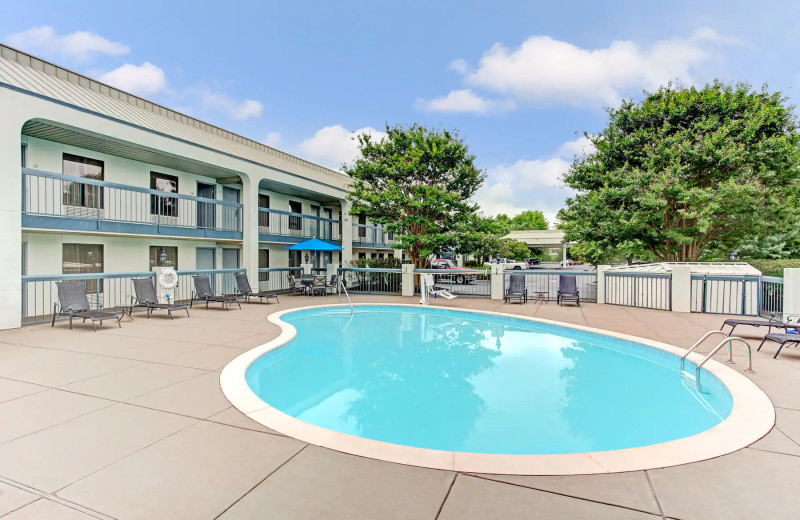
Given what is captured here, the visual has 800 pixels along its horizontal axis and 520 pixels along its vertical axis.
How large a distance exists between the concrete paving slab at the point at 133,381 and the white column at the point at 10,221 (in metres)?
5.97

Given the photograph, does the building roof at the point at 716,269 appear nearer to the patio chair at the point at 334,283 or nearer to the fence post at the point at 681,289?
the fence post at the point at 681,289

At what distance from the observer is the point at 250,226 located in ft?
54.3

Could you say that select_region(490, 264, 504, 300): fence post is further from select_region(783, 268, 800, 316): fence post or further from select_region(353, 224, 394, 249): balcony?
select_region(353, 224, 394, 249): balcony

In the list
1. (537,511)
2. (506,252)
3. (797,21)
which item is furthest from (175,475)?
(506,252)

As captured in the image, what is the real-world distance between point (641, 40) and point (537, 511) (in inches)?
771

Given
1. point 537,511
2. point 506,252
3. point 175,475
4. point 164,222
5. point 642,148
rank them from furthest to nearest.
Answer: point 506,252
point 642,148
point 164,222
point 175,475
point 537,511

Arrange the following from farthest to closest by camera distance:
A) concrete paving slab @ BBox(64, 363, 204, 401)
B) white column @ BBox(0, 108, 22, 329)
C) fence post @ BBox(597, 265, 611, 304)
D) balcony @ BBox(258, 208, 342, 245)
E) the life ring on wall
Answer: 1. balcony @ BBox(258, 208, 342, 245)
2. fence post @ BBox(597, 265, 611, 304)
3. the life ring on wall
4. white column @ BBox(0, 108, 22, 329)
5. concrete paving slab @ BBox(64, 363, 204, 401)

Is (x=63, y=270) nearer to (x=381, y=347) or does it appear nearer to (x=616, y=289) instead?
(x=381, y=347)

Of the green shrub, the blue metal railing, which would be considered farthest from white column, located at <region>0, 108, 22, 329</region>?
the green shrub

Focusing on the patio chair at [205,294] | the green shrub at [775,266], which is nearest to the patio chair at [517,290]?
the green shrub at [775,266]

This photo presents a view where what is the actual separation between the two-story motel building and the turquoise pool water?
24.8ft

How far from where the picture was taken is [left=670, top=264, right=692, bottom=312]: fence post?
12.2m

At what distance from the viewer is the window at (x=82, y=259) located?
41.9ft

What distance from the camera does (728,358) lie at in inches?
264
